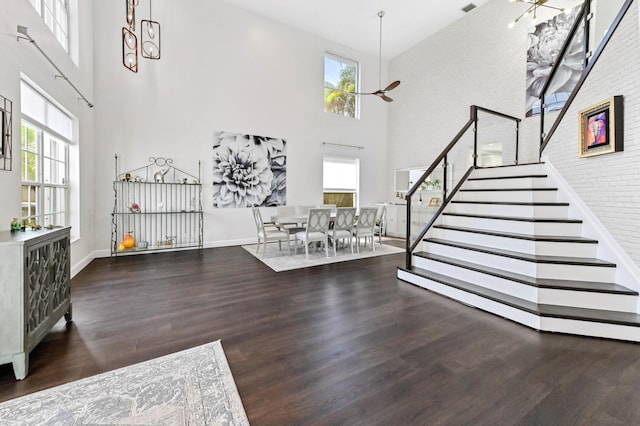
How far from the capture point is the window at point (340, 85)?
7.71 metres

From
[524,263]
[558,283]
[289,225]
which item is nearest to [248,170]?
[289,225]

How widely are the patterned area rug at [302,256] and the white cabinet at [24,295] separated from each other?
2.58 metres

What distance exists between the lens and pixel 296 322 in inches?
97.0

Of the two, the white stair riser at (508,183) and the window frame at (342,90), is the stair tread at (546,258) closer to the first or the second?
the white stair riser at (508,183)

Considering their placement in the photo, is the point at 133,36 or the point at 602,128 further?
the point at 133,36

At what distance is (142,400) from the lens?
1476 mm

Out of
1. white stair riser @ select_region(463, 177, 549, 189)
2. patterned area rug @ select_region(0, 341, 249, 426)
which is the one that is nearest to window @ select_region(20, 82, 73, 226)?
patterned area rug @ select_region(0, 341, 249, 426)

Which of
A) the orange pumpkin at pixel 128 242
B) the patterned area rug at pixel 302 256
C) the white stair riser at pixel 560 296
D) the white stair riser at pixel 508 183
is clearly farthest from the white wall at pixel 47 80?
the white stair riser at pixel 508 183

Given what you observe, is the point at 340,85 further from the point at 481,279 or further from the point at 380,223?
the point at 481,279

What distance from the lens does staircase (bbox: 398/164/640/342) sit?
7.56 feet

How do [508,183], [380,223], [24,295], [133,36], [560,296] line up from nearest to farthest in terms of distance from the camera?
[24,295] → [560,296] → [133,36] → [508,183] → [380,223]

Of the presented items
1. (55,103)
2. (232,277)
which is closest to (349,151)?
(232,277)

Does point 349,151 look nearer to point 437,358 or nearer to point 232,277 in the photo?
point 232,277

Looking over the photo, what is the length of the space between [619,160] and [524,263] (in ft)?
4.36
